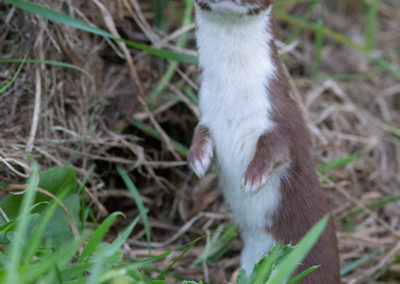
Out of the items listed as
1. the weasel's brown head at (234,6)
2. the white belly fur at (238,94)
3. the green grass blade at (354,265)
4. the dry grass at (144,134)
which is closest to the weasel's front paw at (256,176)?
the white belly fur at (238,94)

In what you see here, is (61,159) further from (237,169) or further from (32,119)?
(237,169)

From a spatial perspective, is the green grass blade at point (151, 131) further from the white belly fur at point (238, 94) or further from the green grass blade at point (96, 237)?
the green grass blade at point (96, 237)

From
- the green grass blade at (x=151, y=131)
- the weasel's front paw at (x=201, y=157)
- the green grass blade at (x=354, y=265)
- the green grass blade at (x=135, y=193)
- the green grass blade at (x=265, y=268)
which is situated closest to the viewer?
the green grass blade at (x=265, y=268)

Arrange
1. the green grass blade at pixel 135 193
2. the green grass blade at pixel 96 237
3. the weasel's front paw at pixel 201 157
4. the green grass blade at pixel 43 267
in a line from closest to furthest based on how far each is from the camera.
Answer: the green grass blade at pixel 43 267, the green grass blade at pixel 96 237, the weasel's front paw at pixel 201 157, the green grass blade at pixel 135 193

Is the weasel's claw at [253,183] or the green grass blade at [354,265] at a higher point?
the weasel's claw at [253,183]

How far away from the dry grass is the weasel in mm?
560

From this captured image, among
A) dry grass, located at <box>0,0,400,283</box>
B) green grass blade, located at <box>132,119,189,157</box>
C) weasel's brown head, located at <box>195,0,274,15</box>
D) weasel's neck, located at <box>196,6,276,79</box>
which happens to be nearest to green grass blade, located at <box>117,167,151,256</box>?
dry grass, located at <box>0,0,400,283</box>

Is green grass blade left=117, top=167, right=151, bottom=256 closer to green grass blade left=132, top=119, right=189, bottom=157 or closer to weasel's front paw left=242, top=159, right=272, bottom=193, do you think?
green grass blade left=132, top=119, right=189, bottom=157

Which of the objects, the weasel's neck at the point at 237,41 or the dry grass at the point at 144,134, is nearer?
the weasel's neck at the point at 237,41

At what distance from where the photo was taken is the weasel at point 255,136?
9.11ft

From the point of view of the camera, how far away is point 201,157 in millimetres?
2893

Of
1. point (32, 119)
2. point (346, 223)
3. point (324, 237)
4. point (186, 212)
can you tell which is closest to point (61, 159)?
point (32, 119)

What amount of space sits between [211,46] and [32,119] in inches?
49.8

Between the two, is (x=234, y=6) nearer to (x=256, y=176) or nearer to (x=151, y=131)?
(x=256, y=176)
